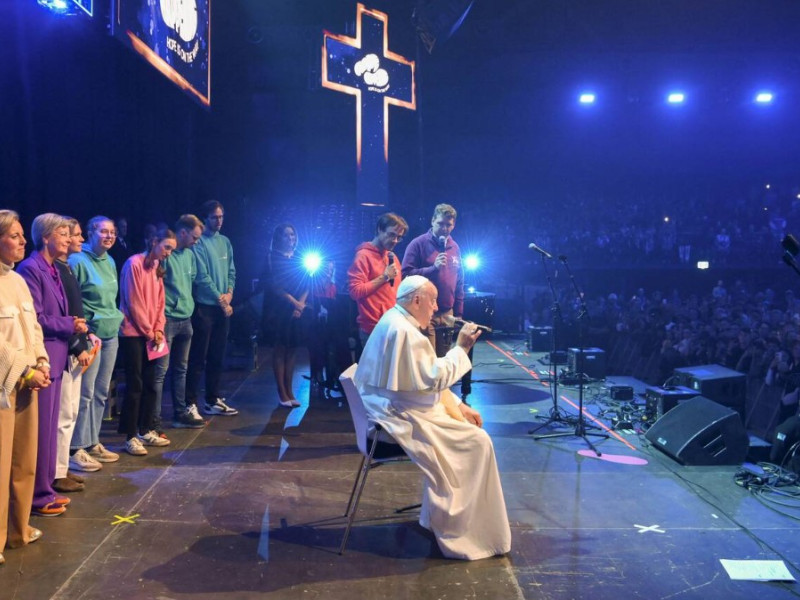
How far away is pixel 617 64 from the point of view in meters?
17.8

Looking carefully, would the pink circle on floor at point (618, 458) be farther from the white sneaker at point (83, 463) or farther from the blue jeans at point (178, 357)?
the white sneaker at point (83, 463)

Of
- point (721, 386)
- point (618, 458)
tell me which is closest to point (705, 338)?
point (721, 386)

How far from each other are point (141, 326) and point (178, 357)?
30.2 inches

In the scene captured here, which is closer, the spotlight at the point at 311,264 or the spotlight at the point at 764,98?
the spotlight at the point at 311,264

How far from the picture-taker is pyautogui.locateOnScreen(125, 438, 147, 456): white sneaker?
485 centimetres

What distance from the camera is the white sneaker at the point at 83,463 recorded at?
14.6ft

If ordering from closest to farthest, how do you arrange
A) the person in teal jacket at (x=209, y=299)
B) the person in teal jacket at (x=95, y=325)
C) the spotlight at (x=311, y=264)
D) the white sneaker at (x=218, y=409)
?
the person in teal jacket at (x=95, y=325) < the person in teal jacket at (x=209, y=299) < the white sneaker at (x=218, y=409) < the spotlight at (x=311, y=264)

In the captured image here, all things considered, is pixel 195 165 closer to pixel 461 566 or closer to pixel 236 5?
pixel 236 5

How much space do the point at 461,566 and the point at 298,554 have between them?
2.72 ft

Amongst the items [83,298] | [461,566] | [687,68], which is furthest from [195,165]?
[687,68]

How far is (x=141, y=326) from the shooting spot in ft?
15.8

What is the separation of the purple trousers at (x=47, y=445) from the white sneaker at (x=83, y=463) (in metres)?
0.65

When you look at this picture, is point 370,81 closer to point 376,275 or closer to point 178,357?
point 376,275

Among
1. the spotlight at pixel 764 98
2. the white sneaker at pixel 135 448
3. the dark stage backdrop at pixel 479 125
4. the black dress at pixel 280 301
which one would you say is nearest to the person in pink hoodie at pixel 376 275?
the black dress at pixel 280 301
